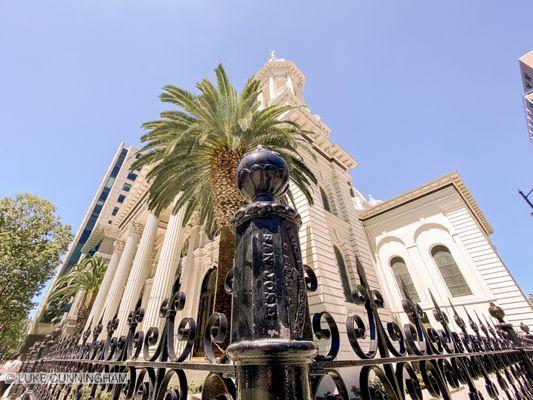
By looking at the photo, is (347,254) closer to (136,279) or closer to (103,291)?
(136,279)

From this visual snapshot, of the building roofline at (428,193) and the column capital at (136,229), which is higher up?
the building roofline at (428,193)

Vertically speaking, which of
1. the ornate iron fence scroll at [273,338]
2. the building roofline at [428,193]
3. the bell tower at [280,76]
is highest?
the bell tower at [280,76]

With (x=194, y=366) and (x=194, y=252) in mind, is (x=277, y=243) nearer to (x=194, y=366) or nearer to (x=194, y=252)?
(x=194, y=366)

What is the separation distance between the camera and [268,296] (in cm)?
102

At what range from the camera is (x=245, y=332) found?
98 cm

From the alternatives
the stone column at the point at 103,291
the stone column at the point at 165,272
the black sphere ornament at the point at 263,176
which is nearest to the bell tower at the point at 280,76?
the stone column at the point at 165,272

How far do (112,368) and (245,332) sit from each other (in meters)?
1.63

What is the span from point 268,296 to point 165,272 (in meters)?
11.2

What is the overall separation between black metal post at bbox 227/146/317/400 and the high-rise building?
6200 centimetres

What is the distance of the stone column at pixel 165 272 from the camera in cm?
948

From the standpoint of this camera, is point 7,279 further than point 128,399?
Yes

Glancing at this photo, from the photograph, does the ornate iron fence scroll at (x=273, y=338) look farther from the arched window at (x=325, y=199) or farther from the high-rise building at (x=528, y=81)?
the high-rise building at (x=528, y=81)

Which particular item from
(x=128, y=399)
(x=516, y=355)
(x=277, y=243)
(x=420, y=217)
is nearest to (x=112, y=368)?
(x=128, y=399)

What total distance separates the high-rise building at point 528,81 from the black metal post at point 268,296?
61997 mm
